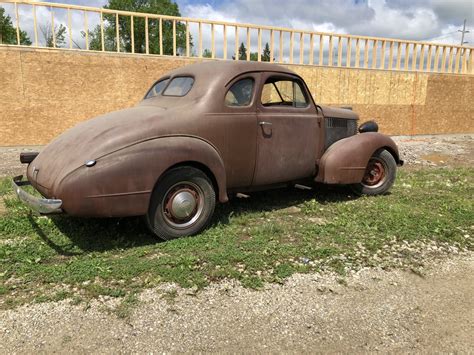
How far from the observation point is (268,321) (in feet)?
9.58

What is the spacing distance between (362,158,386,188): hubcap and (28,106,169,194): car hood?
3534 millimetres

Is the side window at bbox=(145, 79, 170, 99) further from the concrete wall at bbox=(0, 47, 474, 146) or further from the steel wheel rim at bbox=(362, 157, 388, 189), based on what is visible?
the concrete wall at bbox=(0, 47, 474, 146)

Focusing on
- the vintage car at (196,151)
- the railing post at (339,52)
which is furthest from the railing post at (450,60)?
the vintage car at (196,151)

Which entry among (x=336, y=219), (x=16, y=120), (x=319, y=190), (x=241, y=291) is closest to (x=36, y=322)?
(x=241, y=291)

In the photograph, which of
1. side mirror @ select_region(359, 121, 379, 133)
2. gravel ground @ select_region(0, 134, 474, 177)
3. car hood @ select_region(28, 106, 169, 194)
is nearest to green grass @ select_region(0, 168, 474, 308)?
car hood @ select_region(28, 106, 169, 194)

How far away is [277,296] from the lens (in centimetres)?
326

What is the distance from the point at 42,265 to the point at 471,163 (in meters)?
11.0

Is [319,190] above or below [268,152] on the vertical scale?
below

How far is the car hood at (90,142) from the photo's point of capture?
3.73m

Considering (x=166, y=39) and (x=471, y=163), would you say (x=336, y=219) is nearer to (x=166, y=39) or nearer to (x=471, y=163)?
(x=471, y=163)

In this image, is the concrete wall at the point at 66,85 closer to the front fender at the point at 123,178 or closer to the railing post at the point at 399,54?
the railing post at the point at 399,54

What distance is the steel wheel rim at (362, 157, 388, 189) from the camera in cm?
638

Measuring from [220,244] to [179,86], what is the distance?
6.75ft

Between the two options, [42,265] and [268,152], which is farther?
[268,152]
